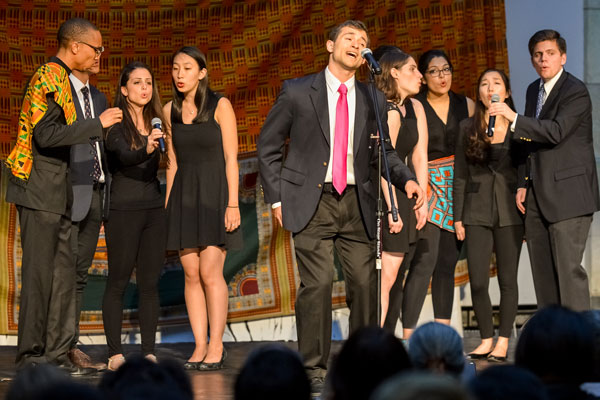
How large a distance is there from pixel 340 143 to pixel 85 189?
1484 mm

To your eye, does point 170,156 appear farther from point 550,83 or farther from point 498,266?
point 550,83

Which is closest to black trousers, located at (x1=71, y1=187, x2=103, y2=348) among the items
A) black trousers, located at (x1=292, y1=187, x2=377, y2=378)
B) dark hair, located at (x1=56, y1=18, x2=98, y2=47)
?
dark hair, located at (x1=56, y1=18, x2=98, y2=47)

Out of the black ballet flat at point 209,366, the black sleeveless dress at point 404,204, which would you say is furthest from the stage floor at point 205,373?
the black sleeveless dress at point 404,204

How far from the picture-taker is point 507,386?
194 cm

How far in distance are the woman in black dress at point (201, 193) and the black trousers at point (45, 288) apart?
1.93 ft

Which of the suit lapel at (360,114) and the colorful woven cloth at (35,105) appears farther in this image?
the colorful woven cloth at (35,105)

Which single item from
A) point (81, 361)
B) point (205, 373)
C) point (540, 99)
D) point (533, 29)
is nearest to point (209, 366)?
point (205, 373)

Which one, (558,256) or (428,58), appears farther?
(428,58)

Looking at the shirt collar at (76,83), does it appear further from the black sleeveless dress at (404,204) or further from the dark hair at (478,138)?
the dark hair at (478,138)

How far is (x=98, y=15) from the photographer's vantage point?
21.1ft

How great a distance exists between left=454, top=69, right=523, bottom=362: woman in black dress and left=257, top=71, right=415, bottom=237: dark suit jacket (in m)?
1.30

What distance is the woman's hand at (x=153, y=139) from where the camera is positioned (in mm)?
4898

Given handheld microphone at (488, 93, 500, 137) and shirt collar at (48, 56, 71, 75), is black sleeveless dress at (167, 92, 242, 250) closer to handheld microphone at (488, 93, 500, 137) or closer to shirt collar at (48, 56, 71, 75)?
shirt collar at (48, 56, 71, 75)

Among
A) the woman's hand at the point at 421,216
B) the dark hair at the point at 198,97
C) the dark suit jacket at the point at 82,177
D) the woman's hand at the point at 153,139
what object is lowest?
the woman's hand at the point at 421,216
